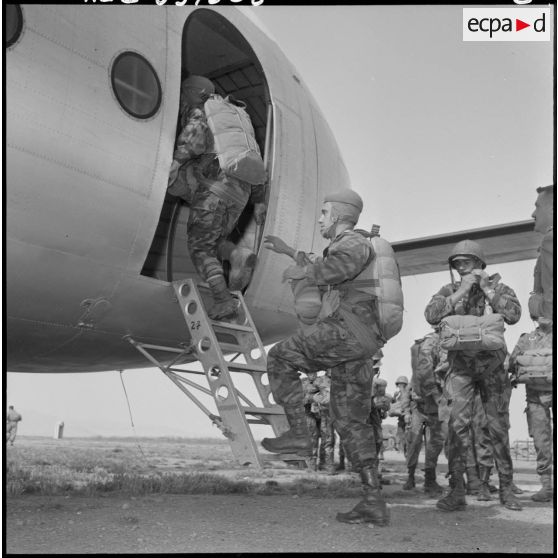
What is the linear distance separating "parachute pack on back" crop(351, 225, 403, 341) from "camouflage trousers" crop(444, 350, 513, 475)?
5.58 feet

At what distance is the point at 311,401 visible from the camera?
43.1ft

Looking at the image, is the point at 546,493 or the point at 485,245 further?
the point at 485,245

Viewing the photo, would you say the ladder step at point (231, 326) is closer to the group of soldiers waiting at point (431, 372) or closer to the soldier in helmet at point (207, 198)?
the soldier in helmet at point (207, 198)

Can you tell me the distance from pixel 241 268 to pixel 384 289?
2.35 m

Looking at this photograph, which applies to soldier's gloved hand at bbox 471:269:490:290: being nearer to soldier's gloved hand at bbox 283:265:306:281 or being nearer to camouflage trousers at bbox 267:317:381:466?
camouflage trousers at bbox 267:317:381:466

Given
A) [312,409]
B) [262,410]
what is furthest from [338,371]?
[312,409]

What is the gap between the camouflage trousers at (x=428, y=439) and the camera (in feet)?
26.6

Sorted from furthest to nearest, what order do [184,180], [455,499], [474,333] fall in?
[184,180] < [474,333] < [455,499]

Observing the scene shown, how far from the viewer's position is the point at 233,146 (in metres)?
6.36

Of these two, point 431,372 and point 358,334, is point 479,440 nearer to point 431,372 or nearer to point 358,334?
point 431,372

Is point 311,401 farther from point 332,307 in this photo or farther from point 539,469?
point 332,307

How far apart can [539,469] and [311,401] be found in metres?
6.26

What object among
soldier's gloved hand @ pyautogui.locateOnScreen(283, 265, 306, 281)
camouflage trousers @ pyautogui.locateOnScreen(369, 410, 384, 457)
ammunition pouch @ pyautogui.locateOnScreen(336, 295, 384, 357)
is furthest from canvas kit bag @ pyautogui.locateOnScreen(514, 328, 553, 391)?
soldier's gloved hand @ pyautogui.locateOnScreen(283, 265, 306, 281)

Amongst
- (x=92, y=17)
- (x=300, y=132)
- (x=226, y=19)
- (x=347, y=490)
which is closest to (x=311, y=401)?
(x=347, y=490)
